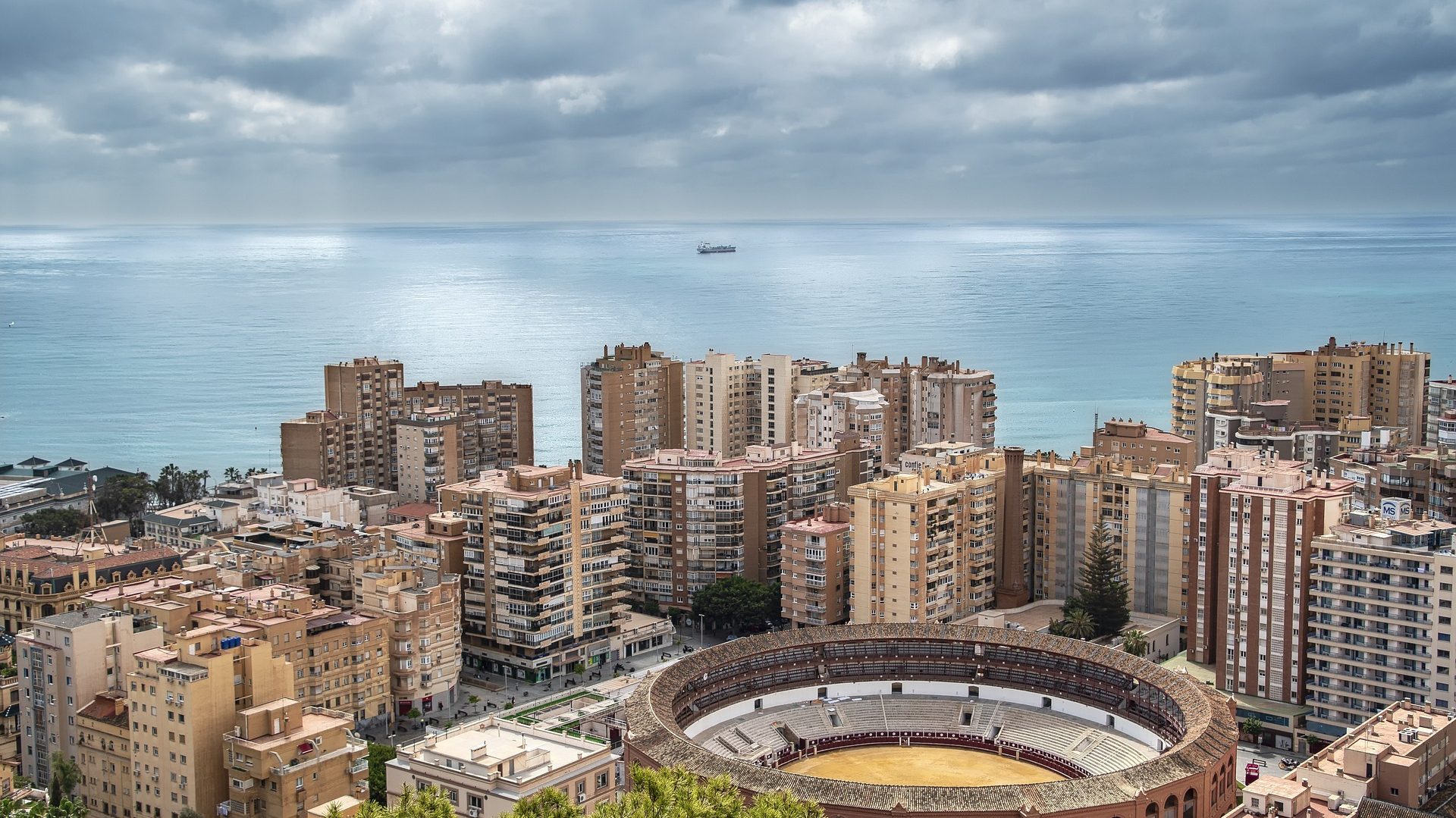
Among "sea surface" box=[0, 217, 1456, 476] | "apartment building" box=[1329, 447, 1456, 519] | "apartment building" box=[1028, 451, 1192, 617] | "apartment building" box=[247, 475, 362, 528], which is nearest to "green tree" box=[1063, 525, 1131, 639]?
"apartment building" box=[1028, 451, 1192, 617]

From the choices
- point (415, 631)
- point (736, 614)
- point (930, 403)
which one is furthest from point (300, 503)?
point (930, 403)

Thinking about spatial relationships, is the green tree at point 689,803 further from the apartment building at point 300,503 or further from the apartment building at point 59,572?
the apartment building at point 300,503

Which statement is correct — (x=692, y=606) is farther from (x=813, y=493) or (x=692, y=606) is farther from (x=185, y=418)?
(x=185, y=418)

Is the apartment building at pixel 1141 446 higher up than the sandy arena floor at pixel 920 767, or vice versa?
the apartment building at pixel 1141 446

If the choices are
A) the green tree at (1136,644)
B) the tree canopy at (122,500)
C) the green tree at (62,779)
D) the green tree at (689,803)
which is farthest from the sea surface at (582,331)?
the green tree at (689,803)

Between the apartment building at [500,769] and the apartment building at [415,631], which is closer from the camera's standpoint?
the apartment building at [500,769]

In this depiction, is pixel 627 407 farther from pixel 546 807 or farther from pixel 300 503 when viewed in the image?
pixel 546 807
